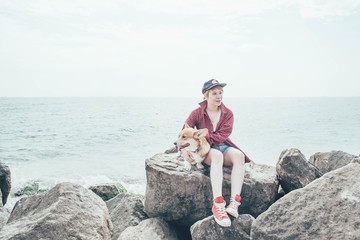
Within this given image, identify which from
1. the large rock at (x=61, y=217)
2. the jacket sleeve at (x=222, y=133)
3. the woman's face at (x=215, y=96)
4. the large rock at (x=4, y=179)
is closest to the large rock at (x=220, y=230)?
the jacket sleeve at (x=222, y=133)

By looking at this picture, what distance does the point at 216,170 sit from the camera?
3.61 metres

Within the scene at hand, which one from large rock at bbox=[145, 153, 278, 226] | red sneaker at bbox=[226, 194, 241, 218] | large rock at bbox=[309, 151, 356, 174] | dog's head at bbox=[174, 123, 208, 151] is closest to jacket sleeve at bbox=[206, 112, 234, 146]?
dog's head at bbox=[174, 123, 208, 151]

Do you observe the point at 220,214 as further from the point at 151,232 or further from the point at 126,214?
the point at 126,214

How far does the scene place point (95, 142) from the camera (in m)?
19.8

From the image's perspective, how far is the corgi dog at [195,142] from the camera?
3.65 m

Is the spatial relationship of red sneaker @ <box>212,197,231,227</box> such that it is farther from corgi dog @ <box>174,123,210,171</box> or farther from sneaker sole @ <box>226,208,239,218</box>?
corgi dog @ <box>174,123,210,171</box>

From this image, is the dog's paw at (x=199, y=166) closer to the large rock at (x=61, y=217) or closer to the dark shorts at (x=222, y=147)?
the dark shorts at (x=222, y=147)

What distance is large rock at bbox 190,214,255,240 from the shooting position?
3.20 metres

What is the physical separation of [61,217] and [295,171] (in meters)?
3.25

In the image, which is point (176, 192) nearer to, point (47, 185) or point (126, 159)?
point (47, 185)

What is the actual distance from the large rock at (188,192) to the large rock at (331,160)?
5.58ft

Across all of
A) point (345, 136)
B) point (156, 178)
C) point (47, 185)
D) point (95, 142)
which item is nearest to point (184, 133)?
point (156, 178)

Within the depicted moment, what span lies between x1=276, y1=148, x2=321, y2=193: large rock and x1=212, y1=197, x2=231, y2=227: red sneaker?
146 cm

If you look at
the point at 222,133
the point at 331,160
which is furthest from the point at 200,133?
the point at 331,160
